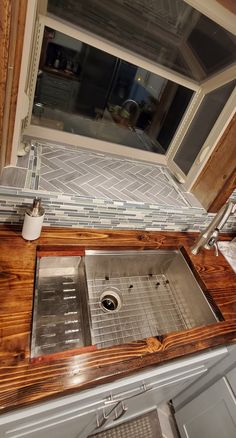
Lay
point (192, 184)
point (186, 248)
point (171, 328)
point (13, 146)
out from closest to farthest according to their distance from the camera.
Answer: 1. point (13, 146)
2. point (171, 328)
3. point (186, 248)
4. point (192, 184)

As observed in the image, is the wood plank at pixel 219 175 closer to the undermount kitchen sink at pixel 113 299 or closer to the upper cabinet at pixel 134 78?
the upper cabinet at pixel 134 78

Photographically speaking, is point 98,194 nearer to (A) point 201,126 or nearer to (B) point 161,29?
(A) point 201,126

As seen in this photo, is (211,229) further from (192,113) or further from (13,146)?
(13,146)

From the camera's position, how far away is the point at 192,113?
1412 mm

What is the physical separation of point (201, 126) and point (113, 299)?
107 centimetres

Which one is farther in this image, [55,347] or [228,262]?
[228,262]

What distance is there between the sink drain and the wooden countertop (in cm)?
23

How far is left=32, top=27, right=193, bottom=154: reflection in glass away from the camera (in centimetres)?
135

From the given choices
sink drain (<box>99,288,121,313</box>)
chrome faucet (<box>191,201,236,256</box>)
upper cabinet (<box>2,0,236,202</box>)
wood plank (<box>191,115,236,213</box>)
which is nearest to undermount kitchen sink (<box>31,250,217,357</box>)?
sink drain (<box>99,288,121,313</box>)

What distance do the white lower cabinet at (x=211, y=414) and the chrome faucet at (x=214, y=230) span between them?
0.64 meters

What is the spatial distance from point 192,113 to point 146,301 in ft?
3.66

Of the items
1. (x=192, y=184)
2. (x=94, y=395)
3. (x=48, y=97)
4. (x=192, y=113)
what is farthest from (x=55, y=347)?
(x=192, y=113)

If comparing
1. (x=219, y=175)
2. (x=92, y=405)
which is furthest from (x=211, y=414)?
(x=219, y=175)

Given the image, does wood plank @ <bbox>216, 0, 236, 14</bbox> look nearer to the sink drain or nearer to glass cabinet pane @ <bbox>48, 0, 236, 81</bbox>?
glass cabinet pane @ <bbox>48, 0, 236, 81</bbox>
